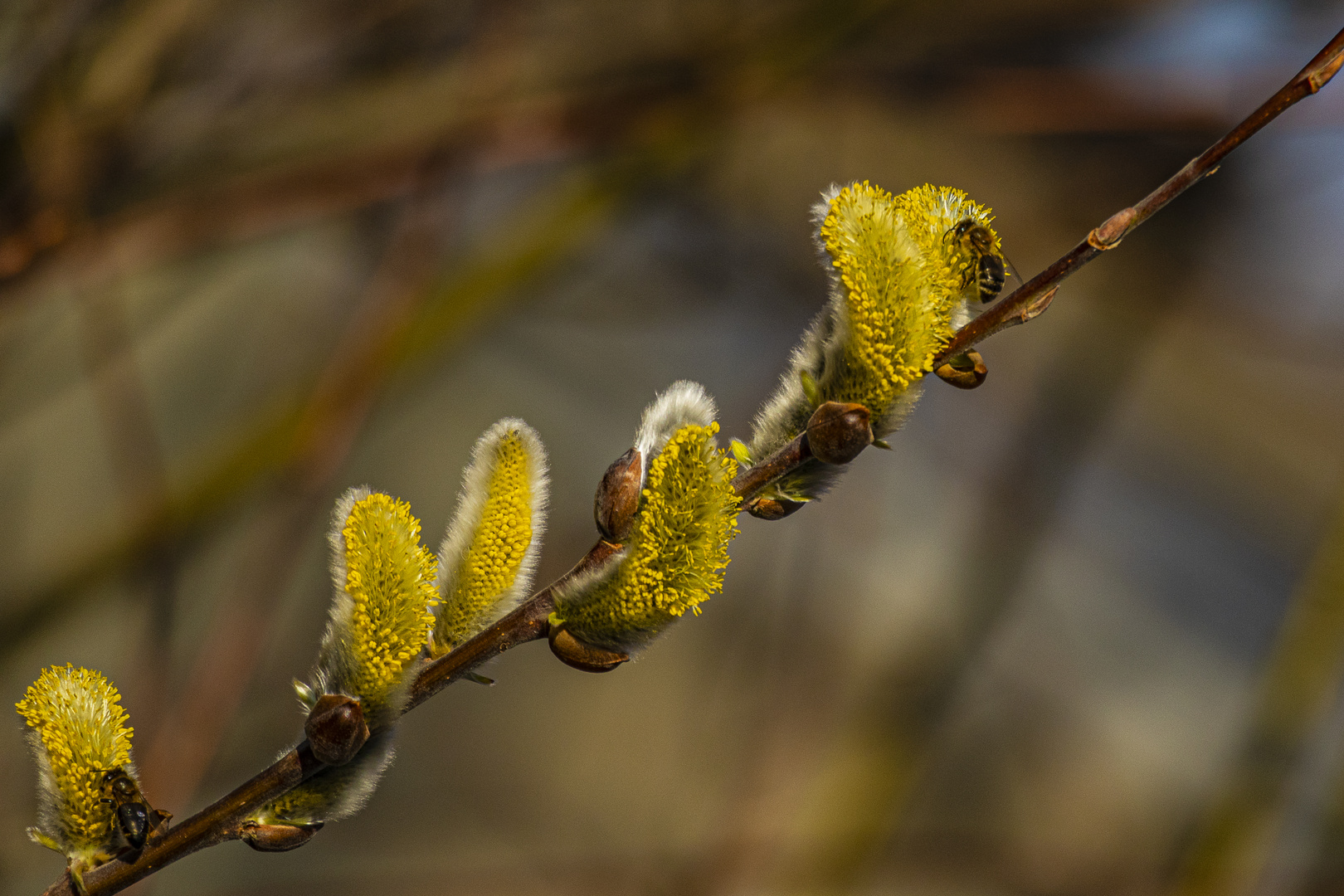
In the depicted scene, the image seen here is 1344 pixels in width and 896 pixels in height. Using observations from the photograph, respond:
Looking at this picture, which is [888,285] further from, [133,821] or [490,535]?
[133,821]

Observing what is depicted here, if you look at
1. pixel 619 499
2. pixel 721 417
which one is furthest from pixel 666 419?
pixel 721 417

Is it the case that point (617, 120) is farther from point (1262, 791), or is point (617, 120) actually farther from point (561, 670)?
point (1262, 791)

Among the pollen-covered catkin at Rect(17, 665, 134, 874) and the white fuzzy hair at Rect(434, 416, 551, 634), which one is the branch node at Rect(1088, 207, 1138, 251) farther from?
the pollen-covered catkin at Rect(17, 665, 134, 874)

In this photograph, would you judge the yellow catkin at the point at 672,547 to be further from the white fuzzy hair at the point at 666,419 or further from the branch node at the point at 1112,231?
the branch node at the point at 1112,231

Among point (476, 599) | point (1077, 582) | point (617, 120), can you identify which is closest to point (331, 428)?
point (617, 120)

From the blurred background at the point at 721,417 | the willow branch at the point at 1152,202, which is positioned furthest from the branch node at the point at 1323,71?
the blurred background at the point at 721,417
